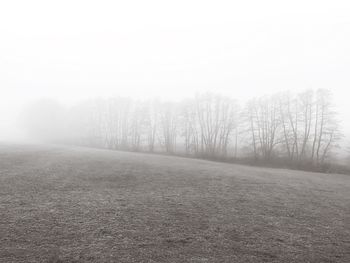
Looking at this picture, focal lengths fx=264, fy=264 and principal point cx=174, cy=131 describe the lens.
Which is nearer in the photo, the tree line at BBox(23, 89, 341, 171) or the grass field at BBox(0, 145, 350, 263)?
the grass field at BBox(0, 145, 350, 263)

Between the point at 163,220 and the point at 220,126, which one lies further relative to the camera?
the point at 220,126

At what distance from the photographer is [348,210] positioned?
51.2 ft

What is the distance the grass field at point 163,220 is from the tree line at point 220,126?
27782 millimetres

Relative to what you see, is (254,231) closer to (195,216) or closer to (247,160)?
(195,216)

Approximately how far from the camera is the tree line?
52438 mm

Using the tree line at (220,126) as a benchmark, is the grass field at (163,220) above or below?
below

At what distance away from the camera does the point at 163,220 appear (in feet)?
40.3

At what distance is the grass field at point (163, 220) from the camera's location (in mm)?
9117

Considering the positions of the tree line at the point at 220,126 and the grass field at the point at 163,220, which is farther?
the tree line at the point at 220,126

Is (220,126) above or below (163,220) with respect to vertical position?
above

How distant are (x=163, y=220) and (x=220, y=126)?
222 feet

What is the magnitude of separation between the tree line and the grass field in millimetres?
27782

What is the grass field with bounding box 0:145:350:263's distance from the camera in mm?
9117

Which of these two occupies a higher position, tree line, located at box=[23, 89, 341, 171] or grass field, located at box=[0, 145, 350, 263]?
tree line, located at box=[23, 89, 341, 171]
